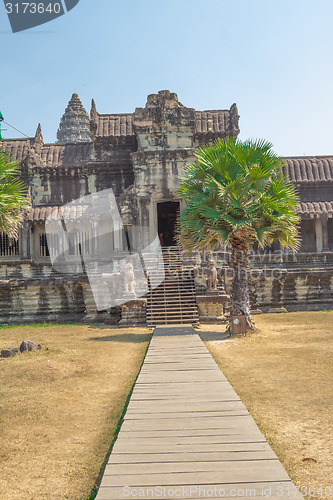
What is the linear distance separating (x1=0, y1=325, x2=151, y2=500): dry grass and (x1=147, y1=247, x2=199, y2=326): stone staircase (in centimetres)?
294

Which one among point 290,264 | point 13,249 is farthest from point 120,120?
point 290,264

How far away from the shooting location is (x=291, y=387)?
6.20m

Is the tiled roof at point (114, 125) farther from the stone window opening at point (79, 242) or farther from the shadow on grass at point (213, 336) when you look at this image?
the shadow on grass at point (213, 336)

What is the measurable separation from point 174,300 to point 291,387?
828 centimetres

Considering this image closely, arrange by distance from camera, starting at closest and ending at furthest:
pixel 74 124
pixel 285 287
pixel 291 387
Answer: pixel 291 387, pixel 285 287, pixel 74 124

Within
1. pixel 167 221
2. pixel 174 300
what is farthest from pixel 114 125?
pixel 174 300

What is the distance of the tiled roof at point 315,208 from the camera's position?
21714mm

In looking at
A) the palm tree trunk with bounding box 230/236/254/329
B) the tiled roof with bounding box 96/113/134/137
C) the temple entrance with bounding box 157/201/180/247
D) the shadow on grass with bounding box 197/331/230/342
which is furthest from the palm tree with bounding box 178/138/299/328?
the temple entrance with bounding box 157/201/180/247

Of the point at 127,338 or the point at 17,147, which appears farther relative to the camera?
the point at 17,147

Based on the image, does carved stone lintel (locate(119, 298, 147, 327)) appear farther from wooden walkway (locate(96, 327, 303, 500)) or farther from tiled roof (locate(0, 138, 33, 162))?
tiled roof (locate(0, 138, 33, 162))

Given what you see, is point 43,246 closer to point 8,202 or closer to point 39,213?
point 39,213

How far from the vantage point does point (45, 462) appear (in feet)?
13.6

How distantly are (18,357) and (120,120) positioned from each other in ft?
57.1

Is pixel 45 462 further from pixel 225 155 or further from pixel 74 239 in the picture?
pixel 74 239
